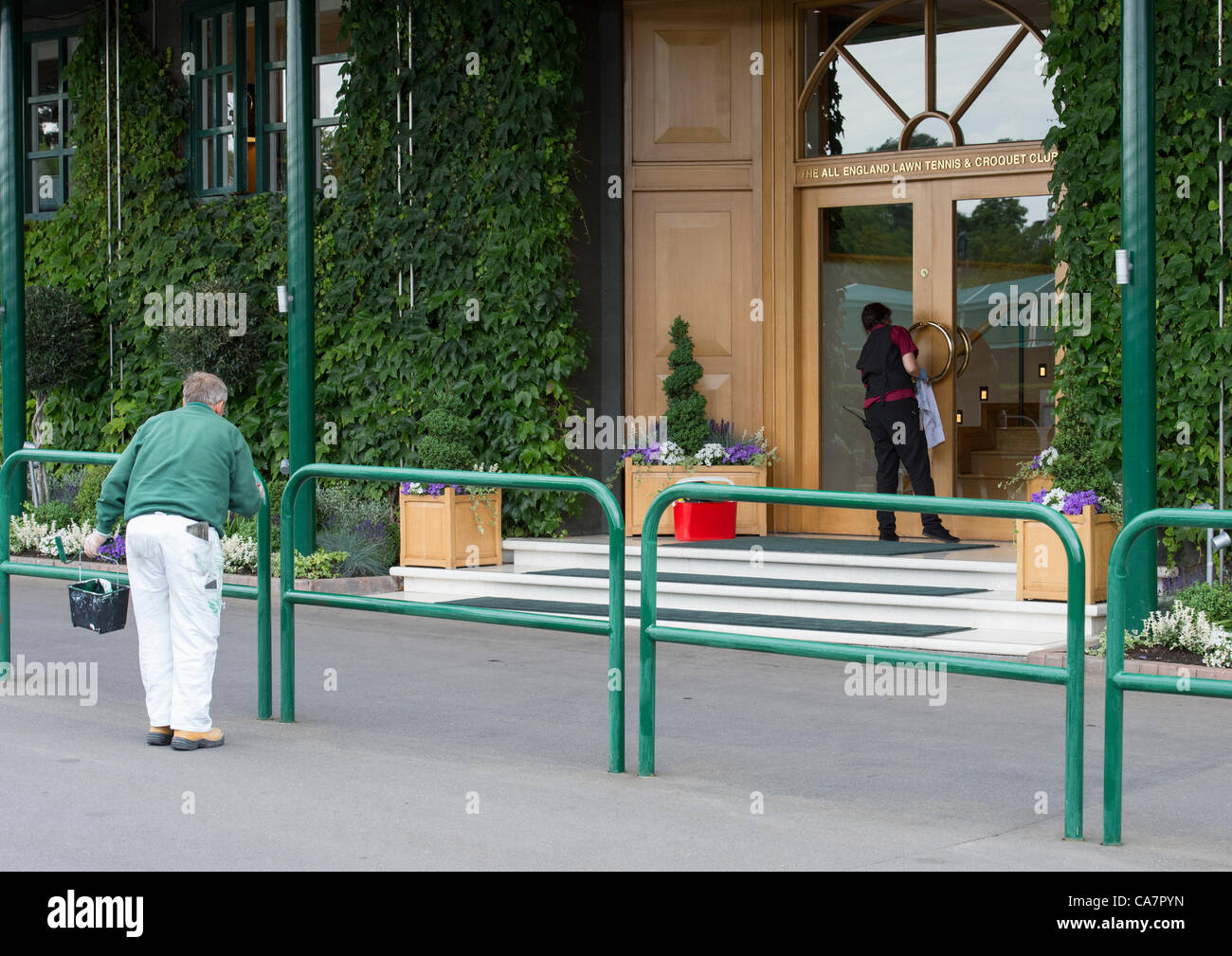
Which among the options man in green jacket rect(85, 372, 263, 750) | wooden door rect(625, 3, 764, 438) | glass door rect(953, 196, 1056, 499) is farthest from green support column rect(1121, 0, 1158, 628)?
man in green jacket rect(85, 372, 263, 750)

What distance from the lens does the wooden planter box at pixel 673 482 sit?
42.3 ft

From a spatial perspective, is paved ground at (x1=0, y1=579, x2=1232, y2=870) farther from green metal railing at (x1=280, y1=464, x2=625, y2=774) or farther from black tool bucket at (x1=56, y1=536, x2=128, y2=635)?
black tool bucket at (x1=56, y1=536, x2=128, y2=635)

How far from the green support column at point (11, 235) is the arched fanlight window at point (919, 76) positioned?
23.3 feet

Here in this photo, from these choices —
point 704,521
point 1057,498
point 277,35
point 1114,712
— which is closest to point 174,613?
point 1114,712

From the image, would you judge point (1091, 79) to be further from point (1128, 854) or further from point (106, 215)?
point (106, 215)

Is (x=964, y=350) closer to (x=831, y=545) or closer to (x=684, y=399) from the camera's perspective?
(x=831, y=545)

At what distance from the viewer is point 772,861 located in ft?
17.5

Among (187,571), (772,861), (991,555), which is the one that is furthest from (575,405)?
(772,861)

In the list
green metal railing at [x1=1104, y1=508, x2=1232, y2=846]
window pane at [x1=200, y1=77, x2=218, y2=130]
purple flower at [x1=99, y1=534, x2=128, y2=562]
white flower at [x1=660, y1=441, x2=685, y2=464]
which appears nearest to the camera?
green metal railing at [x1=1104, y1=508, x2=1232, y2=846]

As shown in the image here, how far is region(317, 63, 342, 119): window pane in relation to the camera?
14.5m

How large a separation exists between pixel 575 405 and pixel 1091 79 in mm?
5034

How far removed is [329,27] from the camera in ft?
47.6

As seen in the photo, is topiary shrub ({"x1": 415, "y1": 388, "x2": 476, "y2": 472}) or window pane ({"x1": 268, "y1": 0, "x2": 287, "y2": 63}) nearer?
topiary shrub ({"x1": 415, "y1": 388, "x2": 476, "y2": 472})

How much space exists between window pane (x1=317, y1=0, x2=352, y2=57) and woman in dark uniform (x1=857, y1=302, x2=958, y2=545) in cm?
550
